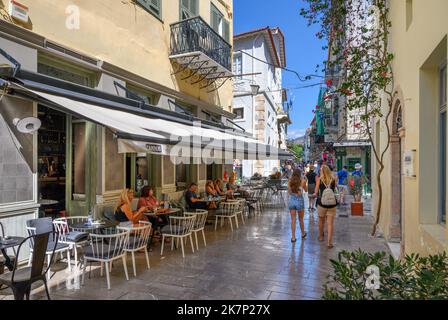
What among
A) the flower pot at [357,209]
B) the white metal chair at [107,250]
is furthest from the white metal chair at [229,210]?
the flower pot at [357,209]

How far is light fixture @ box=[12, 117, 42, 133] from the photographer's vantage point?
17.5 ft

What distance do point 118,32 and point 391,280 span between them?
26.7ft

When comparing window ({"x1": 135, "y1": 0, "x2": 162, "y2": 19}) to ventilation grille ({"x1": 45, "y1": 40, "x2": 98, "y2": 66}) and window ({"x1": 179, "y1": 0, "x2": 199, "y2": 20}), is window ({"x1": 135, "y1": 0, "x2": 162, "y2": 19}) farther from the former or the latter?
ventilation grille ({"x1": 45, "y1": 40, "x2": 98, "y2": 66})

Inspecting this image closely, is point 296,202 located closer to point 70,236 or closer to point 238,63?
point 70,236

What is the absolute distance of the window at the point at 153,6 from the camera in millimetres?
8844

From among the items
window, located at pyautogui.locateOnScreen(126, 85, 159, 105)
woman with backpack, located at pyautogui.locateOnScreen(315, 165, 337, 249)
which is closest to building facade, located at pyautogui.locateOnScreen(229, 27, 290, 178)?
window, located at pyautogui.locateOnScreen(126, 85, 159, 105)

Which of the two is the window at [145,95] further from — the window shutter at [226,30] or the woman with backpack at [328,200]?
the window shutter at [226,30]

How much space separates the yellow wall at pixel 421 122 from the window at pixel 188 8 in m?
7.49

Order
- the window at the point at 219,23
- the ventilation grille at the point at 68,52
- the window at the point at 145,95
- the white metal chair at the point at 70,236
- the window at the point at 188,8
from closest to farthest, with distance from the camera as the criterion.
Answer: the white metal chair at the point at 70,236
the ventilation grille at the point at 68,52
the window at the point at 145,95
the window at the point at 188,8
the window at the point at 219,23

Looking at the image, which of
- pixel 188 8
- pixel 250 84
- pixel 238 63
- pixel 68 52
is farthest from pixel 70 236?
pixel 238 63

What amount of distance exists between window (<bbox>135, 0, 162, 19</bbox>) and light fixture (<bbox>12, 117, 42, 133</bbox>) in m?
5.01
